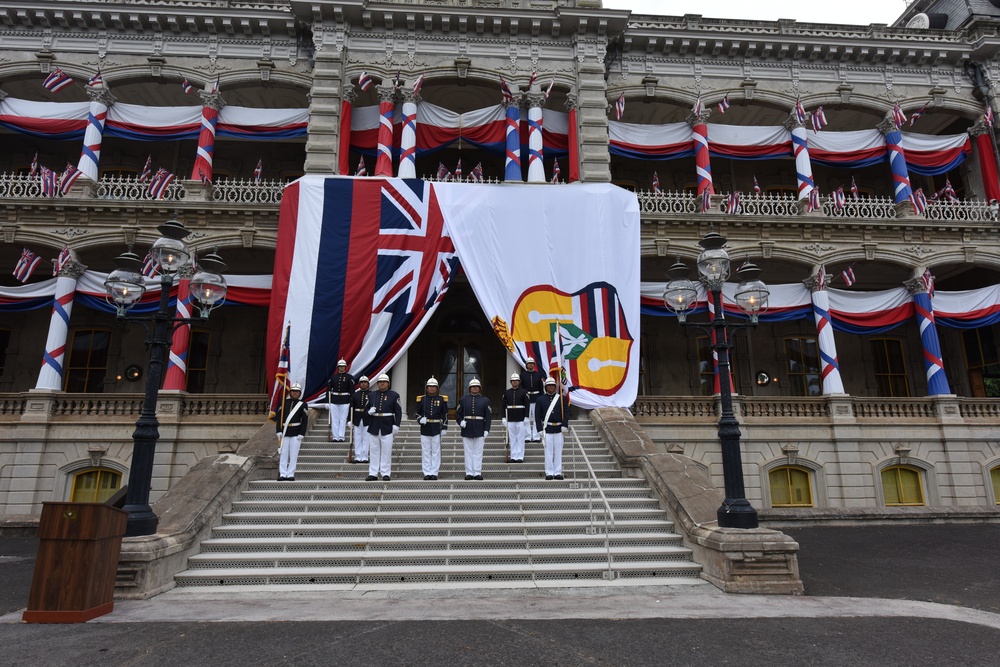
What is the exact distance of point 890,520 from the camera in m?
14.1

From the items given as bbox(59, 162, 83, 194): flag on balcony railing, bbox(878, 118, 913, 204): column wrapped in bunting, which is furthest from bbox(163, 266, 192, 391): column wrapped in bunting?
bbox(878, 118, 913, 204): column wrapped in bunting

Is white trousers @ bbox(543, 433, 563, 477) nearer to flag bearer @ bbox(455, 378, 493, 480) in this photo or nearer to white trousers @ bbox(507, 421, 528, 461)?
white trousers @ bbox(507, 421, 528, 461)

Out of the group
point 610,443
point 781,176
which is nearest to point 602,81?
point 781,176

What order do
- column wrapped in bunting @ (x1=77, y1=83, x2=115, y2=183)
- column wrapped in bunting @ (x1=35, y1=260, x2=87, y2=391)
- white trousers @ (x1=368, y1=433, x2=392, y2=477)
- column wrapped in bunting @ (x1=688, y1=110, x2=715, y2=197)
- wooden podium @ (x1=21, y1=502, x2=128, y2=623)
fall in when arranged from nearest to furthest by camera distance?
wooden podium @ (x1=21, y1=502, x2=128, y2=623) < white trousers @ (x1=368, y1=433, x2=392, y2=477) < column wrapped in bunting @ (x1=35, y1=260, x2=87, y2=391) < column wrapped in bunting @ (x1=77, y1=83, x2=115, y2=183) < column wrapped in bunting @ (x1=688, y1=110, x2=715, y2=197)

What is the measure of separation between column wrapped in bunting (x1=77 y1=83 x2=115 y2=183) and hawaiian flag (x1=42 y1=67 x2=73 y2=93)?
1.96 ft

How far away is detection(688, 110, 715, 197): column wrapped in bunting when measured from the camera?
17.8m

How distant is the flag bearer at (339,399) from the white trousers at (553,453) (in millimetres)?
4563

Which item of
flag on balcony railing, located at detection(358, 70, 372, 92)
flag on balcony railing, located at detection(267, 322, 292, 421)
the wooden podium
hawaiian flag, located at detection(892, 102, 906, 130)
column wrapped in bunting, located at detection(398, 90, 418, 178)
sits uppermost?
flag on balcony railing, located at detection(358, 70, 372, 92)

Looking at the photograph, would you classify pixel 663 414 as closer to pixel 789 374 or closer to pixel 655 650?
pixel 789 374

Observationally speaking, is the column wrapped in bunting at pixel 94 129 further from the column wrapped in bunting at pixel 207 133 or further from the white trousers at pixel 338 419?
the white trousers at pixel 338 419

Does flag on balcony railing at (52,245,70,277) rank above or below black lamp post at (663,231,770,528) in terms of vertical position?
above

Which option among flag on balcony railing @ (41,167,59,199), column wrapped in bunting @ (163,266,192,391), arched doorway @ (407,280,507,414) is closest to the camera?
column wrapped in bunting @ (163,266,192,391)

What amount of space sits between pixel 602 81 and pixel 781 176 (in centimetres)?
809

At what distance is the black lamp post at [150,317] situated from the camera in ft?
24.4
